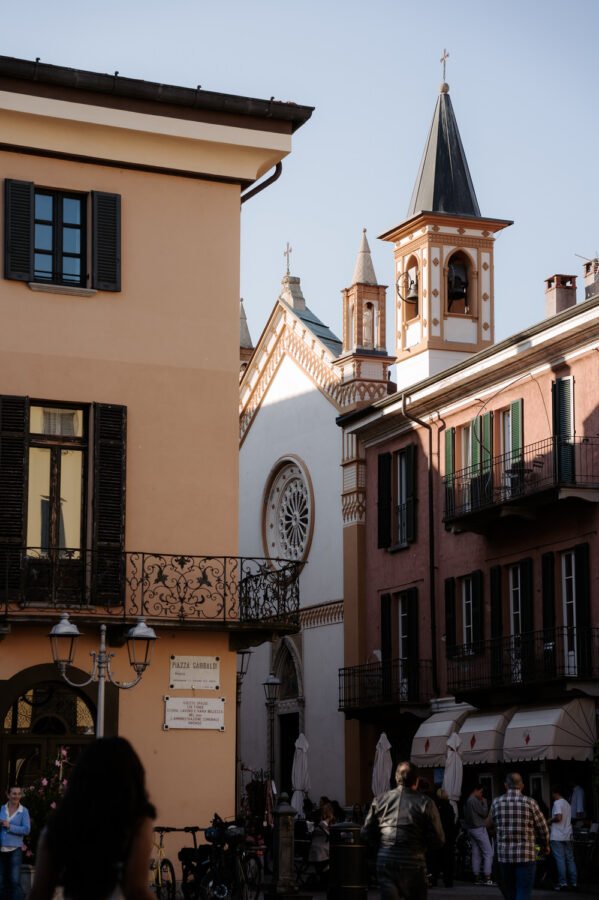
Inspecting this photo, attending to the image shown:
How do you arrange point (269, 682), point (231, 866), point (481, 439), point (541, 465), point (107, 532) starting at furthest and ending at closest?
point (269, 682) < point (481, 439) < point (541, 465) < point (107, 532) < point (231, 866)

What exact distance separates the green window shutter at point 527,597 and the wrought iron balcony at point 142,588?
1192cm

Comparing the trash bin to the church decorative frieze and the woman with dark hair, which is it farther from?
the church decorative frieze

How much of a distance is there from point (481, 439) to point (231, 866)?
56.3ft

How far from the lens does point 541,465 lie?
3173cm

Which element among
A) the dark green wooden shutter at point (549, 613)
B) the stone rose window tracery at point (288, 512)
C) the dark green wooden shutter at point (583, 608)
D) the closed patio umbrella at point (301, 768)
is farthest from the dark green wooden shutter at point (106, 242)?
the stone rose window tracery at point (288, 512)

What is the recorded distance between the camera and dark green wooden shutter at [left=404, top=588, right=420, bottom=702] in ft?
121

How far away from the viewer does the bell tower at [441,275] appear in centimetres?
4212

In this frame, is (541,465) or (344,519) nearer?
(541,465)

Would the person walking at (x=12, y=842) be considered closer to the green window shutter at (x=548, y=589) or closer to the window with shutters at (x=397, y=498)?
the green window shutter at (x=548, y=589)

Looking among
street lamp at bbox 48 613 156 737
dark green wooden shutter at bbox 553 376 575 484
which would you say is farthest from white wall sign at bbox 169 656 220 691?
dark green wooden shutter at bbox 553 376 575 484

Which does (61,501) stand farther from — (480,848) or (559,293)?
(559,293)

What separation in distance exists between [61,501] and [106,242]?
335 cm

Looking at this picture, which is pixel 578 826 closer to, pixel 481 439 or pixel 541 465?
pixel 541 465

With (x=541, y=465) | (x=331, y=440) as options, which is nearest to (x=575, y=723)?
(x=541, y=465)
